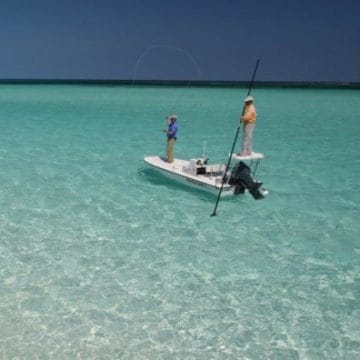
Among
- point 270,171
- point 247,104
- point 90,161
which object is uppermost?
point 247,104

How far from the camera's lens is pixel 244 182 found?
1417 centimetres

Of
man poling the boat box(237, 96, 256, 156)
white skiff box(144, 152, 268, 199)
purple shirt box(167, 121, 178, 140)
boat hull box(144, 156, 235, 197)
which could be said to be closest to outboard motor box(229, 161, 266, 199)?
white skiff box(144, 152, 268, 199)

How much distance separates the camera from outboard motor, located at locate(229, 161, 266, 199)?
1415 centimetres

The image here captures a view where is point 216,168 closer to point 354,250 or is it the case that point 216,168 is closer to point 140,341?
point 354,250

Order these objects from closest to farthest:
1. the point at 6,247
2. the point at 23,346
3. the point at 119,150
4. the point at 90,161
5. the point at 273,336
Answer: the point at 23,346 → the point at 273,336 → the point at 6,247 → the point at 90,161 → the point at 119,150

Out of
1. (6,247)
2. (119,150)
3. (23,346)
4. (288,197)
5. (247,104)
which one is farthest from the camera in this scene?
(119,150)

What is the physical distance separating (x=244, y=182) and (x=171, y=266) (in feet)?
16.4

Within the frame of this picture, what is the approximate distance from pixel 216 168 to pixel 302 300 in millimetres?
7852

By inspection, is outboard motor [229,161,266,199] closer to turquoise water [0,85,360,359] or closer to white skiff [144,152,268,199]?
white skiff [144,152,268,199]

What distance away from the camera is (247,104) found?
13641 millimetres

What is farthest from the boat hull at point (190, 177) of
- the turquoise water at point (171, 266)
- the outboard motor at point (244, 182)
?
the turquoise water at point (171, 266)

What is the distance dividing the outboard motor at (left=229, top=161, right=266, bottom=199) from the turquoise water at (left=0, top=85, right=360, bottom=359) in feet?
1.84

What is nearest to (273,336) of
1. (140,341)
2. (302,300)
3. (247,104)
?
(302,300)

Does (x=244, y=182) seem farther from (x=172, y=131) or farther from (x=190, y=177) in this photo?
(x=172, y=131)
